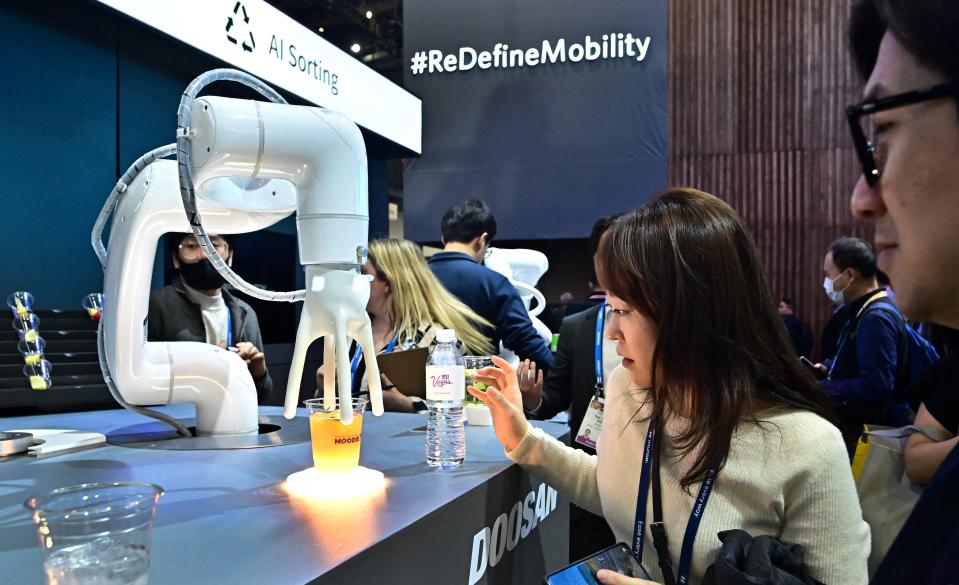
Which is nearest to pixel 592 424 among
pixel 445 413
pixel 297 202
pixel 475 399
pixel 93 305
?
pixel 475 399

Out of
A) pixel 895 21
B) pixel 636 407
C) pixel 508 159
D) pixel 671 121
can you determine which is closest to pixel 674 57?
pixel 671 121

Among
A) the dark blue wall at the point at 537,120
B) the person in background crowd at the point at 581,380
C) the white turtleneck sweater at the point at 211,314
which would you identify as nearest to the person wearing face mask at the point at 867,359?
the person in background crowd at the point at 581,380

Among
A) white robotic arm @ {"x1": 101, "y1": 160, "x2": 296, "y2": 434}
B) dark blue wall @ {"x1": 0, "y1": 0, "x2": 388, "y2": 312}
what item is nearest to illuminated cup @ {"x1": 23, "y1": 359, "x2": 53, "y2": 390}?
white robotic arm @ {"x1": 101, "y1": 160, "x2": 296, "y2": 434}

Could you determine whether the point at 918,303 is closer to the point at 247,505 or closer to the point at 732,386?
the point at 732,386

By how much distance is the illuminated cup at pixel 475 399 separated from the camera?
1479 mm

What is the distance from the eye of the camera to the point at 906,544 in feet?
1.91

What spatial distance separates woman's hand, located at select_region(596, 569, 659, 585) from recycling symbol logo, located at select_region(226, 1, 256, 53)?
368cm

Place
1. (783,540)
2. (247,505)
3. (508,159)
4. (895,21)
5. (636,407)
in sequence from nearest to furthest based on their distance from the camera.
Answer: (895,21) → (247,505) → (783,540) → (636,407) → (508,159)

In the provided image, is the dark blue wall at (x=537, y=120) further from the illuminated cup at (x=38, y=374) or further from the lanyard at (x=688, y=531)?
the lanyard at (x=688, y=531)

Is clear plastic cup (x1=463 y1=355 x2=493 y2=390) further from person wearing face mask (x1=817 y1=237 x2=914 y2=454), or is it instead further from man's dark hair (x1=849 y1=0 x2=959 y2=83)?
person wearing face mask (x1=817 y1=237 x2=914 y2=454)

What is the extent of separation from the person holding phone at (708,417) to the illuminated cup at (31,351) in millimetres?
1210

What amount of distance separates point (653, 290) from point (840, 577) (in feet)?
1.67

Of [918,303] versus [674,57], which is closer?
[918,303]

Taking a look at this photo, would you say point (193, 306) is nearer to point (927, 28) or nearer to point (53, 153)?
point (53, 153)
